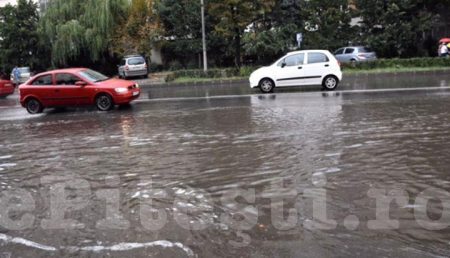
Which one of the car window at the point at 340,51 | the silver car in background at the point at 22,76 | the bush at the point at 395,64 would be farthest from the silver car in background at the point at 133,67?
the bush at the point at 395,64

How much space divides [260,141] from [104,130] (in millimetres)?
4622

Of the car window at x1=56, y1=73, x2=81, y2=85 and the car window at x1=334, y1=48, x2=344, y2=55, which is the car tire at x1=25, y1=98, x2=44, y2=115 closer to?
the car window at x1=56, y1=73, x2=81, y2=85

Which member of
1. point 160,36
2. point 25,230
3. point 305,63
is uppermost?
point 160,36

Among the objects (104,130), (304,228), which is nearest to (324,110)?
(104,130)

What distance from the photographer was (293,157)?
26.8 ft

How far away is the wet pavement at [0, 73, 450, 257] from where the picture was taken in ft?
16.1

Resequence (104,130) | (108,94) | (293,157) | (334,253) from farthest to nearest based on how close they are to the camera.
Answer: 1. (108,94)
2. (104,130)
3. (293,157)
4. (334,253)

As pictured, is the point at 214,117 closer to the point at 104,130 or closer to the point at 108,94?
the point at 104,130

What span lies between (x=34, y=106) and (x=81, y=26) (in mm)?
19170

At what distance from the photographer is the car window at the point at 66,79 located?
58.5 feet

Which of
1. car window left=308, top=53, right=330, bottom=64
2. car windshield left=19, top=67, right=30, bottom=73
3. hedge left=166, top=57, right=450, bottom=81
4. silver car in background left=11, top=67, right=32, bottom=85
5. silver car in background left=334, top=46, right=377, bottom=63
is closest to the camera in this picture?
car window left=308, top=53, right=330, bottom=64

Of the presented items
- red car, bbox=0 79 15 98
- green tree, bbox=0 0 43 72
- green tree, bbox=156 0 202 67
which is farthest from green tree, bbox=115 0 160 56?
red car, bbox=0 79 15 98

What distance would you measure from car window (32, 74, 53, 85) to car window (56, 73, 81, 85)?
0.31 m

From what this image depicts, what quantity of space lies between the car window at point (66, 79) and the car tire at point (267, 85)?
710 cm
